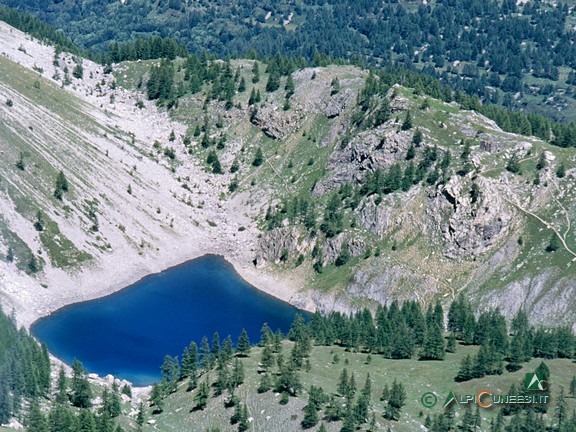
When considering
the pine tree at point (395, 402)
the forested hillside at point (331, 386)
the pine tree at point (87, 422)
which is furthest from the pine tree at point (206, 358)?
the pine tree at point (395, 402)

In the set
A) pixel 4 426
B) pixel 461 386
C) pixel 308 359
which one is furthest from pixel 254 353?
pixel 4 426

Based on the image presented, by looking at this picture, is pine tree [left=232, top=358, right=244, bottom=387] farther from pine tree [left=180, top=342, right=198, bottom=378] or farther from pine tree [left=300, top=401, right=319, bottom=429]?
pine tree [left=300, top=401, right=319, bottom=429]

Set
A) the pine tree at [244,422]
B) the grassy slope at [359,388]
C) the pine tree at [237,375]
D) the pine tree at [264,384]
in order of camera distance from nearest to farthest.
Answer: the pine tree at [244,422] → the grassy slope at [359,388] → the pine tree at [264,384] → the pine tree at [237,375]

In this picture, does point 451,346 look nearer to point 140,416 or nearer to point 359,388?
point 359,388

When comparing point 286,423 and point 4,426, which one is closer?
point 4,426

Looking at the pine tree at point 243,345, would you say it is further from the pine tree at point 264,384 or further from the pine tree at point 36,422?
the pine tree at point 36,422

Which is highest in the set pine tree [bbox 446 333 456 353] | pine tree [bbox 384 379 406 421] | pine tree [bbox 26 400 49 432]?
pine tree [bbox 384 379 406 421]

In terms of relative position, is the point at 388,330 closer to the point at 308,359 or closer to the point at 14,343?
the point at 308,359

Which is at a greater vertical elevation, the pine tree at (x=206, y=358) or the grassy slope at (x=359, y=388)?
the grassy slope at (x=359, y=388)

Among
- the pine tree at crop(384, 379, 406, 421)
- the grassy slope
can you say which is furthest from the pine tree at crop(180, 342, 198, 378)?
the pine tree at crop(384, 379, 406, 421)

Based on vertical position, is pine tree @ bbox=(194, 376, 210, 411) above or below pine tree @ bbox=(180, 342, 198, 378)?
above

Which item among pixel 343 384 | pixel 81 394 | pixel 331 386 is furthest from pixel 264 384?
pixel 81 394
